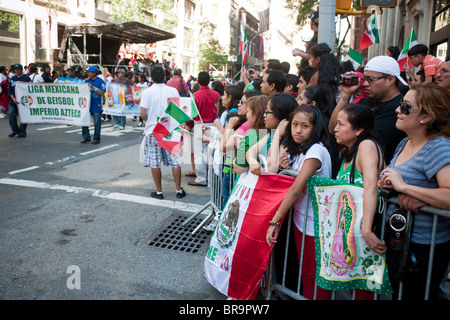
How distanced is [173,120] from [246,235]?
2539 mm

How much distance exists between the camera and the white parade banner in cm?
1028

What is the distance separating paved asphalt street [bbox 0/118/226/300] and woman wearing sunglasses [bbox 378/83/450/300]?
1.69m

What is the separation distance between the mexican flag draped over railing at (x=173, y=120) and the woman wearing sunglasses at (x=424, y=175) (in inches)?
112

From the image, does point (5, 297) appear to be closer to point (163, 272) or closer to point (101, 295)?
point (101, 295)

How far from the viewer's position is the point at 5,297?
3.16 meters

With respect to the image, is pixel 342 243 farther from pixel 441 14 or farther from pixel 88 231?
pixel 441 14

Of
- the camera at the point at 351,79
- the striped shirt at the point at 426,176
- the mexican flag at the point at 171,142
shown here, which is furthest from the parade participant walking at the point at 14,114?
the striped shirt at the point at 426,176

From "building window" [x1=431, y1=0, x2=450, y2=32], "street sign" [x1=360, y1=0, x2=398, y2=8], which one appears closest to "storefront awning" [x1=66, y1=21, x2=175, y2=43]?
"building window" [x1=431, y1=0, x2=450, y2=32]

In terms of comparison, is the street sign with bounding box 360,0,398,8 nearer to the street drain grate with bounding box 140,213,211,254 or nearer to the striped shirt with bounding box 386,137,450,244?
the street drain grate with bounding box 140,213,211,254

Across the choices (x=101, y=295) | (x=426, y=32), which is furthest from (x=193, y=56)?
(x=101, y=295)

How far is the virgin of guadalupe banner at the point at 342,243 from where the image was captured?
2.49 m
